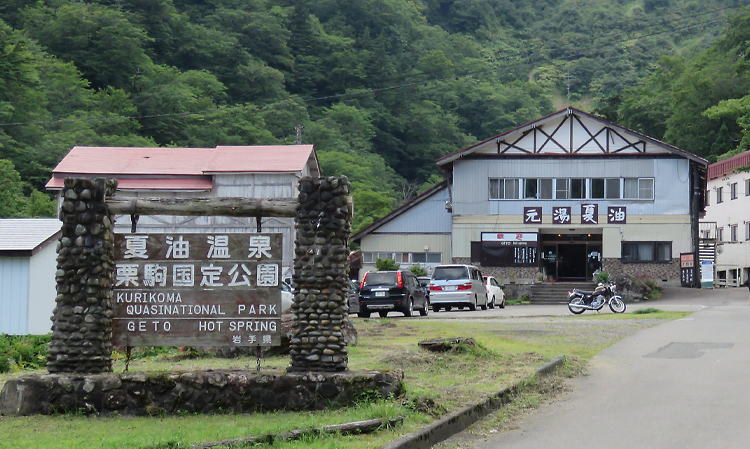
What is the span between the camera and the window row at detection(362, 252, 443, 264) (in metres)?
42.6

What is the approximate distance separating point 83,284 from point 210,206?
1.66m

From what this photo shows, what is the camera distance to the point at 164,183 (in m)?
32.1

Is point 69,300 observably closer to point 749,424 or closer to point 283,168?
point 749,424

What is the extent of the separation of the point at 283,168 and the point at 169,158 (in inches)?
206

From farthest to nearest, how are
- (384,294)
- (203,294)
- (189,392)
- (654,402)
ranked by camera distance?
(384,294) → (654,402) → (203,294) → (189,392)

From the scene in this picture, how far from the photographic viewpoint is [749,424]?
8.07 metres

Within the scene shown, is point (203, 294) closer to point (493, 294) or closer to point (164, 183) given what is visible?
point (164, 183)

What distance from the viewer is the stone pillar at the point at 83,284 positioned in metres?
8.73

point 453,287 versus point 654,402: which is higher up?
point 453,287

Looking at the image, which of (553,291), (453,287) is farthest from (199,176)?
(553,291)

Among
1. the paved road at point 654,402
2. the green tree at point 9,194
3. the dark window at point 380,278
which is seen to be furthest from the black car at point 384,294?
the green tree at point 9,194

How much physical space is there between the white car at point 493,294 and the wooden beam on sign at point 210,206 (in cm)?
2401

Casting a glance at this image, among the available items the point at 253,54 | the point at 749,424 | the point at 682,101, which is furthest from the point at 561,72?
the point at 749,424

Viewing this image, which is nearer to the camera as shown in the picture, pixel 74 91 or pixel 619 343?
pixel 619 343
